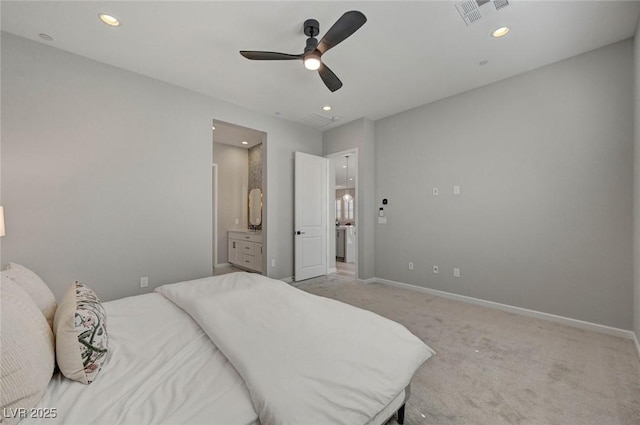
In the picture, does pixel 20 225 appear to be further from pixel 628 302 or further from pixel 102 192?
pixel 628 302

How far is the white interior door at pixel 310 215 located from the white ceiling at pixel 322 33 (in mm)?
1476

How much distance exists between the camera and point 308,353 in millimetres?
1117

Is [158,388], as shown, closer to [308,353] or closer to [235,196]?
[308,353]

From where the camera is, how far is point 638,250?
7.32ft

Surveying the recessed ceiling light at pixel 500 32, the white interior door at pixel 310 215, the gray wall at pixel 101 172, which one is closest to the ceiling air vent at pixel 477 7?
the recessed ceiling light at pixel 500 32

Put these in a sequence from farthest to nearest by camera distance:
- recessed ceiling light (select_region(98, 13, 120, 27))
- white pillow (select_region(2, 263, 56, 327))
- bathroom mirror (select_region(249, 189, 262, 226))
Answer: bathroom mirror (select_region(249, 189, 262, 226)) → recessed ceiling light (select_region(98, 13, 120, 27)) → white pillow (select_region(2, 263, 56, 327))

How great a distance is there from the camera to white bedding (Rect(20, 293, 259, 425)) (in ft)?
2.73

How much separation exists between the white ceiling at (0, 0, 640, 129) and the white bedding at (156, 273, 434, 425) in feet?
7.37

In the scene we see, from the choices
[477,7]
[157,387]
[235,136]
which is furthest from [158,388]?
[235,136]

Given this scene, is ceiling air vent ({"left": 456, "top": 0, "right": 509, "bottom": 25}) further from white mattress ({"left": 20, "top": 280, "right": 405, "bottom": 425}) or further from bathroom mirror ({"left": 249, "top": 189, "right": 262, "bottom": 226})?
bathroom mirror ({"left": 249, "top": 189, "right": 262, "bottom": 226})

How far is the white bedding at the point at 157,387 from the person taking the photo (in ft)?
2.73

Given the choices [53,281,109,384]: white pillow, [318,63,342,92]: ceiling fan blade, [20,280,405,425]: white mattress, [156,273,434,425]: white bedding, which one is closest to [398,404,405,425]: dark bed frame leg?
[20,280,405,425]: white mattress

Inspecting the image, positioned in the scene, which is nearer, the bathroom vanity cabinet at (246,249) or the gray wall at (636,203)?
the gray wall at (636,203)

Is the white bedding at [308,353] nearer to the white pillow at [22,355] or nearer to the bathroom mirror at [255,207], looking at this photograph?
the white pillow at [22,355]
